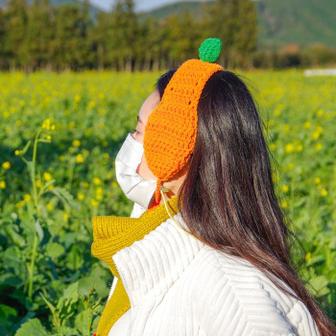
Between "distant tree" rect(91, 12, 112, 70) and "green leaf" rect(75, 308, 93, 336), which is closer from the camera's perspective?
"green leaf" rect(75, 308, 93, 336)

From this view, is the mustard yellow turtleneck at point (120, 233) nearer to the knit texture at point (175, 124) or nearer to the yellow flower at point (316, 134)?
the knit texture at point (175, 124)

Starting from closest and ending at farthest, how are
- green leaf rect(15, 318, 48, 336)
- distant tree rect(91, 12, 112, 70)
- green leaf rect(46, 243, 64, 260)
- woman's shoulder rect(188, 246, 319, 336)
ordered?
woman's shoulder rect(188, 246, 319, 336) < green leaf rect(15, 318, 48, 336) < green leaf rect(46, 243, 64, 260) < distant tree rect(91, 12, 112, 70)

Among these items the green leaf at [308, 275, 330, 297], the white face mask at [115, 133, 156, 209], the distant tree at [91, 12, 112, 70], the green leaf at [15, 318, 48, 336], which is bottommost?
the distant tree at [91, 12, 112, 70]

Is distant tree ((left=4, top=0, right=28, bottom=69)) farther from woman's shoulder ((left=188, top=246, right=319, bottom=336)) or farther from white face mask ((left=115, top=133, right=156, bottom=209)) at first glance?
woman's shoulder ((left=188, top=246, right=319, bottom=336))

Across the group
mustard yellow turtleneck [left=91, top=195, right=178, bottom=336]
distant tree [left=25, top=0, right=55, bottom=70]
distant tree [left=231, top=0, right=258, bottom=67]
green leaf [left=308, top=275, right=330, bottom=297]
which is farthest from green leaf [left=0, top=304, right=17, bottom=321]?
distant tree [left=231, top=0, right=258, bottom=67]

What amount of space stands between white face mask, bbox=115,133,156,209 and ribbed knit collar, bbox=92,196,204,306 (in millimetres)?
126

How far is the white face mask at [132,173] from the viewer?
1689mm

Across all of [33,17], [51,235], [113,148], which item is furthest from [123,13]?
Result: [51,235]

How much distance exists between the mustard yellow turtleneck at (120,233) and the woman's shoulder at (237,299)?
144mm

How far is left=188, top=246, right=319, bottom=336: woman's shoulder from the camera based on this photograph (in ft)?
4.57

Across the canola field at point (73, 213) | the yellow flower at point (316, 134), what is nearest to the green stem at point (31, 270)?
the canola field at point (73, 213)

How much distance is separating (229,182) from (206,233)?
122 millimetres

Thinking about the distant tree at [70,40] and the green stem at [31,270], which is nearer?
the green stem at [31,270]

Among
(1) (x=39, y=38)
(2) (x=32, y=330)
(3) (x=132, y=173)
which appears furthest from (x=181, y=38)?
(3) (x=132, y=173)
